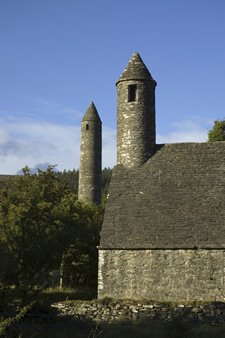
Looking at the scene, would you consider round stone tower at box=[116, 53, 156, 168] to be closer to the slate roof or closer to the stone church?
the stone church

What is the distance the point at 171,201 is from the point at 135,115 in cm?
610

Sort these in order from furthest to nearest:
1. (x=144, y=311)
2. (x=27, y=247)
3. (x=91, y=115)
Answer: (x=91, y=115) < (x=144, y=311) < (x=27, y=247)

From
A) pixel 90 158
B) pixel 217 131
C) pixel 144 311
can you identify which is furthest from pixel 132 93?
pixel 217 131

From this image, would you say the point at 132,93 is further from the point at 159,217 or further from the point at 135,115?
the point at 159,217

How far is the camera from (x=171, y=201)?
64.1ft

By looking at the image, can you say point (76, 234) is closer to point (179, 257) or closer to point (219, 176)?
point (179, 257)

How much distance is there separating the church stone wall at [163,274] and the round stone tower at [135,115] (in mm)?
6045

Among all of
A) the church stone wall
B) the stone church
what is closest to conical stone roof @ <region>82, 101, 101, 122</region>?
the stone church

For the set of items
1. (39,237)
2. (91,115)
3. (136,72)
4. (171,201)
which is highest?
(91,115)

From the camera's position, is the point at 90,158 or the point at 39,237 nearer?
the point at 39,237

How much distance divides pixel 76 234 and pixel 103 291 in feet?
10.3

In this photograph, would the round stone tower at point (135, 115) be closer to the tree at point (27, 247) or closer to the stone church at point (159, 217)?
the stone church at point (159, 217)

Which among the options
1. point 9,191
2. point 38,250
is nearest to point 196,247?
point 38,250

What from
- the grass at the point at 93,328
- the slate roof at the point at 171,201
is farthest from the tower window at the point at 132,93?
the grass at the point at 93,328
